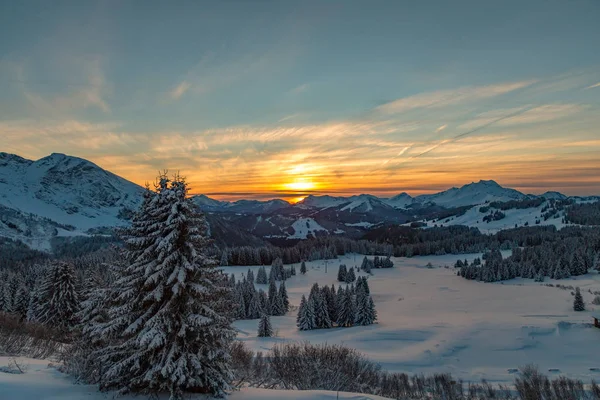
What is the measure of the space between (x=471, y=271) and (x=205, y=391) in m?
140

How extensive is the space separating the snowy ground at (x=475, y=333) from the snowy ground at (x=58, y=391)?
107ft

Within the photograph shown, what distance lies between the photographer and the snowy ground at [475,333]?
137 ft

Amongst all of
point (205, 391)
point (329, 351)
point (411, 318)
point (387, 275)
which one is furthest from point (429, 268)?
point (205, 391)

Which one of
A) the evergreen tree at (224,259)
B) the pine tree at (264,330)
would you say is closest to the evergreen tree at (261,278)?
the evergreen tree at (224,259)

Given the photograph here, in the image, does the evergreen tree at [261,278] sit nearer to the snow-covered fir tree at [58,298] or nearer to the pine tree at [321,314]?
the pine tree at [321,314]

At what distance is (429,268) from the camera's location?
164125mm

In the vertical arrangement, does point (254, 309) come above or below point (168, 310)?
below

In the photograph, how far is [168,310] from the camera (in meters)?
10.6

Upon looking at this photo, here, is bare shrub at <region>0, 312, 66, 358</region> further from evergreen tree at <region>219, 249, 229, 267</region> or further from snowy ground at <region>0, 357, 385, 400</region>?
evergreen tree at <region>219, 249, 229, 267</region>

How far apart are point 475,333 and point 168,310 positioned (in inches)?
2250

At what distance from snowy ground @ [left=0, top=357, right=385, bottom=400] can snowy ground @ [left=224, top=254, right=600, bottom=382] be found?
32.5 meters

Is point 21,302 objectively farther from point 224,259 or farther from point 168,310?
point 224,259

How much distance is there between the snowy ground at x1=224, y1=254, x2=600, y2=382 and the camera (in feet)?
137

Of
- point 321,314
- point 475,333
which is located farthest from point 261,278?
point 475,333
